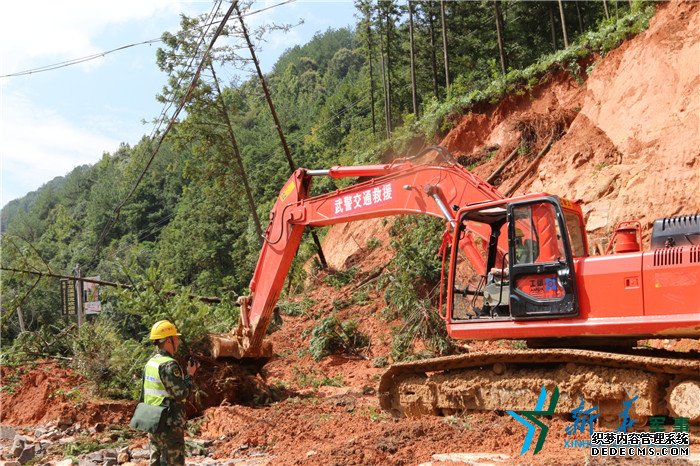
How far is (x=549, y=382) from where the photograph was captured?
6.61 meters

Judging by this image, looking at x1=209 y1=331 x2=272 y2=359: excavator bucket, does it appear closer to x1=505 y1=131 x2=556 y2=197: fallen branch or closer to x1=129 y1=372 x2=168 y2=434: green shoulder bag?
x1=129 y1=372 x2=168 y2=434: green shoulder bag

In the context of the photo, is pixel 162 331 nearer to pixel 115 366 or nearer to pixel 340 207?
pixel 340 207

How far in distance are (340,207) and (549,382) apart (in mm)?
4616

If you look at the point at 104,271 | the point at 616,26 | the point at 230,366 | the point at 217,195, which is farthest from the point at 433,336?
the point at 104,271

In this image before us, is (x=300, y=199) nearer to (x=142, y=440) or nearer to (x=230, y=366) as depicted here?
(x=230, y=366)

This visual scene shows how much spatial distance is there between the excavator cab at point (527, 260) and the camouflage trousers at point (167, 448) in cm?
312

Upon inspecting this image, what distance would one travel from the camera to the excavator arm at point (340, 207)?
869 centimetres

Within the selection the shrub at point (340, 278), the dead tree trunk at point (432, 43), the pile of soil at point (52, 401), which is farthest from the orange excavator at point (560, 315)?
the dead tree trunk at point (432, 43)

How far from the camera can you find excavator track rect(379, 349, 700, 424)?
5.96 metres

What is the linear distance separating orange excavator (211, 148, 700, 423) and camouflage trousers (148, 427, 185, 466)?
2.79m

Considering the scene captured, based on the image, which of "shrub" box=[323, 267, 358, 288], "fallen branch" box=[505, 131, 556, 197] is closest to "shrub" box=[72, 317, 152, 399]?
"shrub" box=[323, 267, 358, 288]

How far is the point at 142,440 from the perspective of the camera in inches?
344

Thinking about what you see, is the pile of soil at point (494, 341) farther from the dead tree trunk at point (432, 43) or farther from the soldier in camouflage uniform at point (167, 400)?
the dead tree trunk at point (432, 43)

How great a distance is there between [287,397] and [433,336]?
3.00 meters
